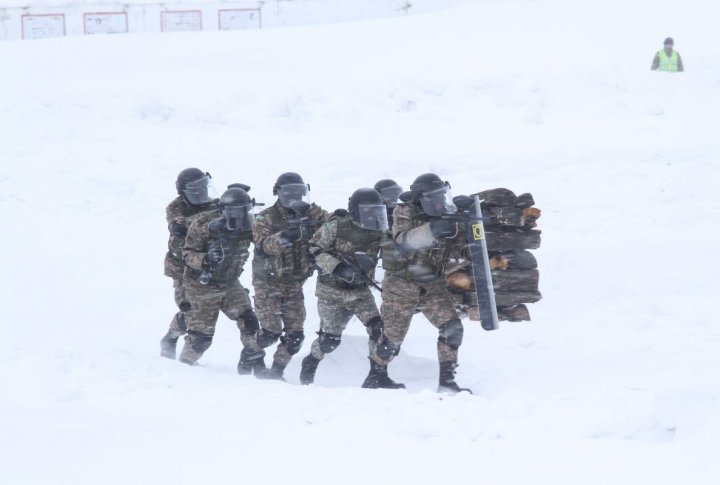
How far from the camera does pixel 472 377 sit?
8781 mm

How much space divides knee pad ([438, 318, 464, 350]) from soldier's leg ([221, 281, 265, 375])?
189 cm

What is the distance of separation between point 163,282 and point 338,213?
4099mm

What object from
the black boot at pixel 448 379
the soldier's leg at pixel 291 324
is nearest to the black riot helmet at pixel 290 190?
the soldier's leg at pixel 291 324

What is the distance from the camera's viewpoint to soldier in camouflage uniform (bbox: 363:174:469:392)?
25.3ft

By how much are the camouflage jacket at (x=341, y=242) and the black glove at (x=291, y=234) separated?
17 centimetres

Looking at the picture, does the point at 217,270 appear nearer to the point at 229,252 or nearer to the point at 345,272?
the point at 229,252

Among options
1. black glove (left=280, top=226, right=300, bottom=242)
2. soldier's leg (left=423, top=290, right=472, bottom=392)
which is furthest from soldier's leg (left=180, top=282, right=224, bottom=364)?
soldier's leg (left=423, top=290, right=472, bottom=392)

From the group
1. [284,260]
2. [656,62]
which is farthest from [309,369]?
[656,62]

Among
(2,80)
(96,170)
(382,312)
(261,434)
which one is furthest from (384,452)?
(2,80)

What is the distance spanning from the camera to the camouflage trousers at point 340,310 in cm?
839

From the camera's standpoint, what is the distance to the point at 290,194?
8492mm

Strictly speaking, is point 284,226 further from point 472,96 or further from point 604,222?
point 472,96

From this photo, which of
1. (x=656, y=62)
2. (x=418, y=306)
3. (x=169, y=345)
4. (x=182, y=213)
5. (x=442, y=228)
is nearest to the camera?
(x=442, y=228)

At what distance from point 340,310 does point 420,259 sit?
1029mm
